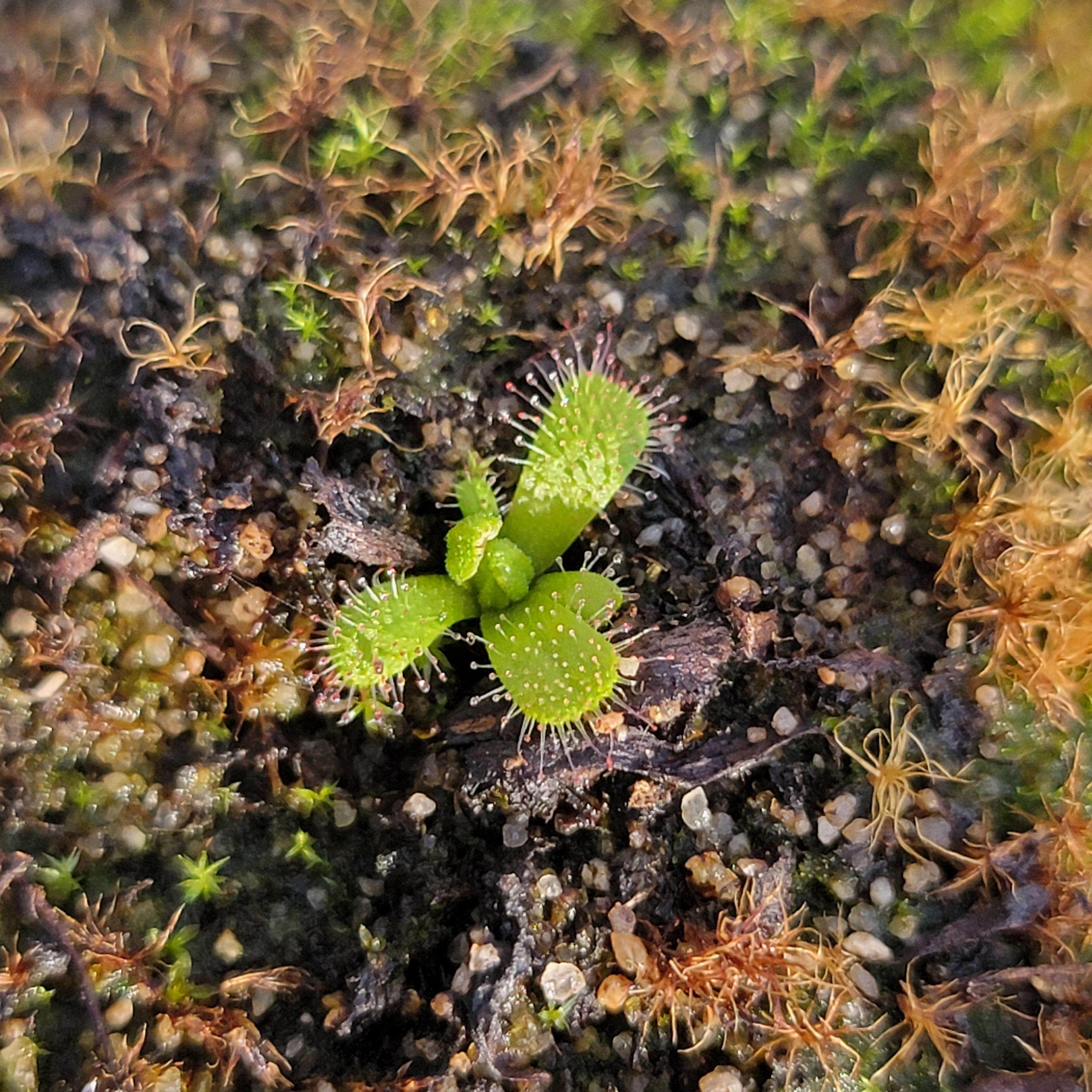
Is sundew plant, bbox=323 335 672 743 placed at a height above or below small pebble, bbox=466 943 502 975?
above

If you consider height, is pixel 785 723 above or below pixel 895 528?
below

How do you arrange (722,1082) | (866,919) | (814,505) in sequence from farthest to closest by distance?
1. (814,505)
2. (866,919)
3. (722,1082)

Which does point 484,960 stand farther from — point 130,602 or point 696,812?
point 130,602

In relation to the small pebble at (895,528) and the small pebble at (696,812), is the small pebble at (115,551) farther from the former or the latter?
the small pebble at (895,528)

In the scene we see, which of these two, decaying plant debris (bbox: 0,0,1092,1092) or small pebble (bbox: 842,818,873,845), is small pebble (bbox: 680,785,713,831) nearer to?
decaying plant debris (bbox: 0,0,1092,1092)

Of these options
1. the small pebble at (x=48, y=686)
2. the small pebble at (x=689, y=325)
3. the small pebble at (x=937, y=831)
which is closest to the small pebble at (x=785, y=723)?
the small pebble at (x=937, y=831)

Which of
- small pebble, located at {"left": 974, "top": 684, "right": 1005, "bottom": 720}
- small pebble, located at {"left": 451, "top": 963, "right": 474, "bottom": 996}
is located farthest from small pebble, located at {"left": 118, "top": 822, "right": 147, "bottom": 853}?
small pebble, located at {"left": 974, "top": 684, "right": 1005, "bottom": 720}

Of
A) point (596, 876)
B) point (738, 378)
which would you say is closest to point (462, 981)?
point (596, 876)
